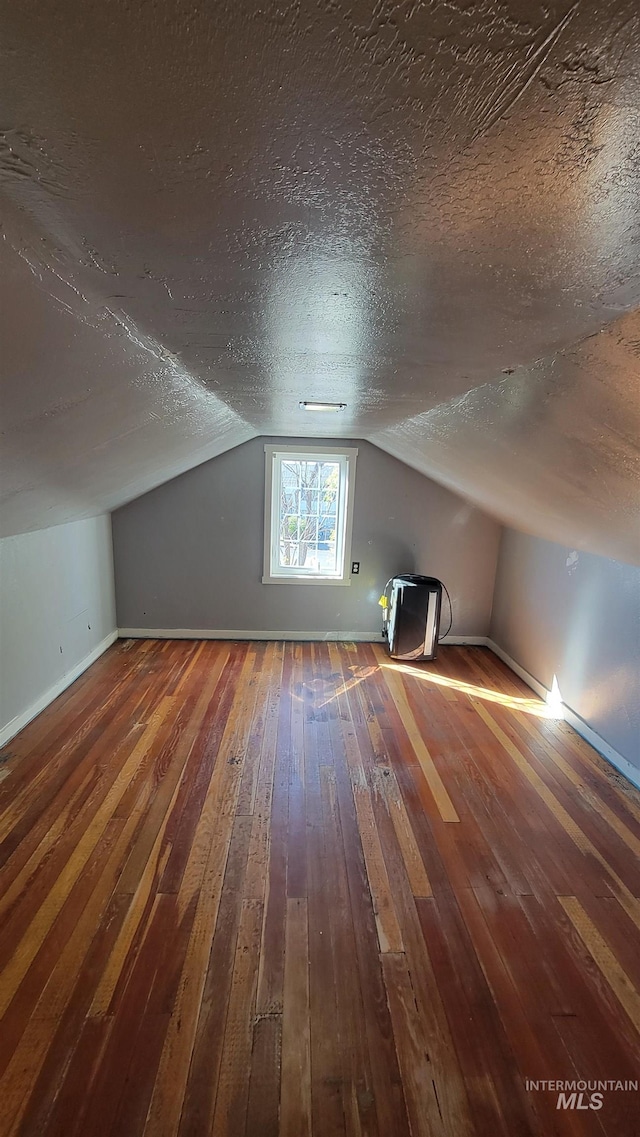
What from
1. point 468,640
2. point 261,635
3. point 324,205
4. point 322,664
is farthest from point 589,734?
point 324,205

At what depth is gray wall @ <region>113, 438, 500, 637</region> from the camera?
4.09 metres

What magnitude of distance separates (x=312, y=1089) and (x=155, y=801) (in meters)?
1.26

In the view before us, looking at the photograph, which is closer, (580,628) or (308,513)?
(580,628)

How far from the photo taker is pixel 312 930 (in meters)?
1.62

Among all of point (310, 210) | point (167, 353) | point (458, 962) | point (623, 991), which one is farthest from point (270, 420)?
point (623, 991)

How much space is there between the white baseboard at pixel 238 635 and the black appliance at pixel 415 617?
448mm

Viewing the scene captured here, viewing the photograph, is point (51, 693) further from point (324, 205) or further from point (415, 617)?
point (324, 205)

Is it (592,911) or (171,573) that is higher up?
(171,573)

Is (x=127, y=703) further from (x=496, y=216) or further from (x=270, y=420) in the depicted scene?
(x=496, y=216)

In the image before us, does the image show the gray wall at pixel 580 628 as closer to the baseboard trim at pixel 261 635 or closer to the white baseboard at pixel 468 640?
the white baseboard at pixel 468 640

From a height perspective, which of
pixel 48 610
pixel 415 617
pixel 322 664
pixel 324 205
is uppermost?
pixel 324 205

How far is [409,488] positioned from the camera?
4180mm

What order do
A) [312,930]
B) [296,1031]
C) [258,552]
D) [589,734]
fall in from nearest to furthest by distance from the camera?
[296,1031] → [312,930] → [589,734] → [258,552]

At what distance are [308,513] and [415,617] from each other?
1287mm
